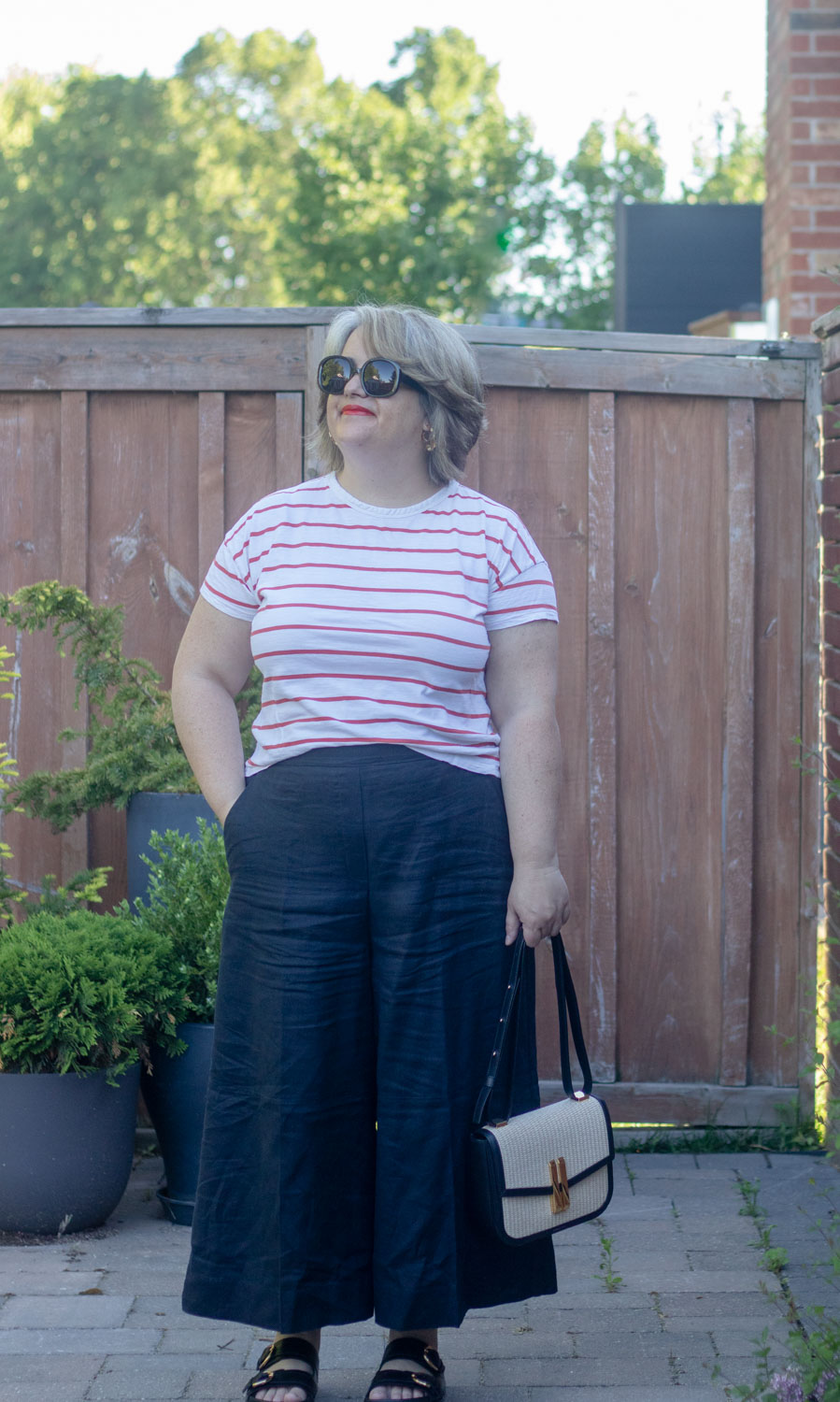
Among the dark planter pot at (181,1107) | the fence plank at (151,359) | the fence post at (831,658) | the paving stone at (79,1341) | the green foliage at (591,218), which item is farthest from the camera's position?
the green foliage at (591,218)

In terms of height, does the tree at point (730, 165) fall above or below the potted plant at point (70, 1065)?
above

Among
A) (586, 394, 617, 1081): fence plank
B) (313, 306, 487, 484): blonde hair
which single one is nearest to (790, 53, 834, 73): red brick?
(586, 394, 617, 1081): fence plank

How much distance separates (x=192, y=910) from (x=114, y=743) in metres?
0.52

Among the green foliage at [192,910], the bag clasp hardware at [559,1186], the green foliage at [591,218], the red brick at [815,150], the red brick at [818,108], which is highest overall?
the green foliage at [591,218]

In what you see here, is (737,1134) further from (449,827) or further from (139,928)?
(449,827)

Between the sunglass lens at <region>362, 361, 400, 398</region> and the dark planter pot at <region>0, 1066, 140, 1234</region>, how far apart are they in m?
1.68

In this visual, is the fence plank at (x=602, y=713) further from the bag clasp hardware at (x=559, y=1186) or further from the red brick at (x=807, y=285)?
the red brick at (x=807, y=285)

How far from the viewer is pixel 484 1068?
254cm

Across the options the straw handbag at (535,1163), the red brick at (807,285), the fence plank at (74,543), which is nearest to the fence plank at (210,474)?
the fence plank at (74,543)

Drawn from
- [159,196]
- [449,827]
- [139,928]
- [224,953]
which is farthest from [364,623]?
[159,196]

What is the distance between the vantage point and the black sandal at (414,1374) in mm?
2539

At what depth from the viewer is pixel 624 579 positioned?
4.08 meters

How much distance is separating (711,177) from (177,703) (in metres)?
34.0

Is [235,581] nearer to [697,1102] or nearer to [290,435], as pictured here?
[290,435]
